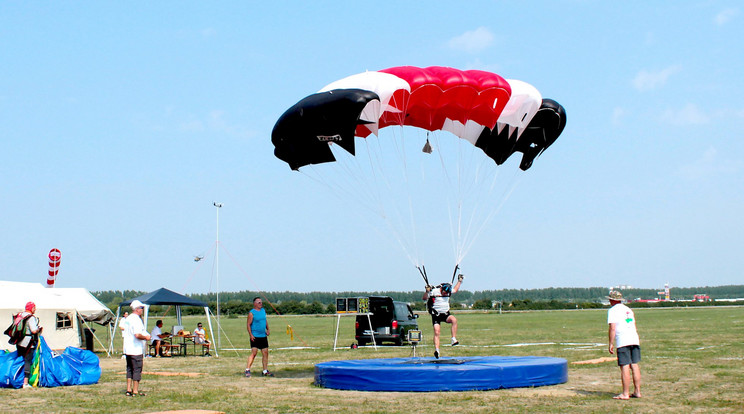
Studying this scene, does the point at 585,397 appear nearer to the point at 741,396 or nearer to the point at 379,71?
the point at 741,396

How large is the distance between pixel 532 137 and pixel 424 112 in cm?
257

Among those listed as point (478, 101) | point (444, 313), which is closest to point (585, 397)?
point (444, 313)

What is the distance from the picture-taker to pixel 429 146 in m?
13.2

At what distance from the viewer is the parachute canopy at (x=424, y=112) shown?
10953mm

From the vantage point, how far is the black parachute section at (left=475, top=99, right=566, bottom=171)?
13188mm

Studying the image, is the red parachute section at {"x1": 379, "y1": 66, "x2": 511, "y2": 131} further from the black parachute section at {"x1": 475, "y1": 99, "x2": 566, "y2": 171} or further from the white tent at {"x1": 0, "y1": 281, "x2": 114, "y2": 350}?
the white tent at {"x1": 0, "y1": 281, "x2": 114, "y2": 350}

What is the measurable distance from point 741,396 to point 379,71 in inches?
285

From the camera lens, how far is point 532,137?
13.4 metres

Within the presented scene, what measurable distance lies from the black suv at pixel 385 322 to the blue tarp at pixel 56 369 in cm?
1022

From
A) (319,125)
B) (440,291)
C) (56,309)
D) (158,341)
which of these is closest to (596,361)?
(440,291)

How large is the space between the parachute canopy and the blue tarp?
4.98 metres

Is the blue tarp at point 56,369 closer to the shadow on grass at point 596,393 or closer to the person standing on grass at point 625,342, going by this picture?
the shadow on grass at point 596,393

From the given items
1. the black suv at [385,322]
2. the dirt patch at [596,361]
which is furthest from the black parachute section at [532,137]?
the black suv at [385,322]

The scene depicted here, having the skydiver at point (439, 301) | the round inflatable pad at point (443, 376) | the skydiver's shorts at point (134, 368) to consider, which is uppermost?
the skydiver at point (439, 301)
